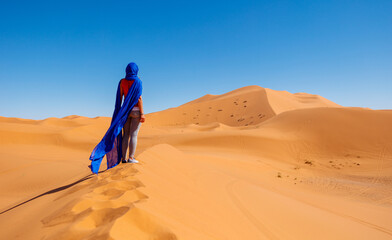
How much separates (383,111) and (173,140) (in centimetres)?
1575

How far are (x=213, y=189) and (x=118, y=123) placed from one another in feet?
6.63

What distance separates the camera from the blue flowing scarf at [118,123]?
4.27 m

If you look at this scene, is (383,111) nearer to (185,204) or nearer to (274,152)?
(274,152)

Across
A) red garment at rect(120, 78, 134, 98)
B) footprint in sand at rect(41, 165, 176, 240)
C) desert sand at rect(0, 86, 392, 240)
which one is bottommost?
desert sand at rect(0, 86, 392, 240)

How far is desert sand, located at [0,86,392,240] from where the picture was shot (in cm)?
210

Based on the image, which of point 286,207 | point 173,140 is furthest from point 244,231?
point 173,140

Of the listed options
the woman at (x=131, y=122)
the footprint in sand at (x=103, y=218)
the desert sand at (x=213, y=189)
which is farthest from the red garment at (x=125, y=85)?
the footprint in sand at (x=103, y=218)

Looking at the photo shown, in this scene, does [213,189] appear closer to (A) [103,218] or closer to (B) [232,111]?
(A) [103,218]

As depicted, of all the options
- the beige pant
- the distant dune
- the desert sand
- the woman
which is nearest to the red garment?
the woman

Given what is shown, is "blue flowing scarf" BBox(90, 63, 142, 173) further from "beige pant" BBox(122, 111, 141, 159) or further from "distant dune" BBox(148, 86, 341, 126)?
"distant dune" BBox(148, 86, 341, 126)

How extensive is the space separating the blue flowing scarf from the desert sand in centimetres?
33

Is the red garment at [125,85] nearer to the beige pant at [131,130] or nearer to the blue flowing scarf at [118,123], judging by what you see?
the blue flowing scarf at [118,123]

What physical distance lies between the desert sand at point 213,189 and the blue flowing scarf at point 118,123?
1.08 feet

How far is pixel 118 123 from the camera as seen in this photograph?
4281 millimetres
